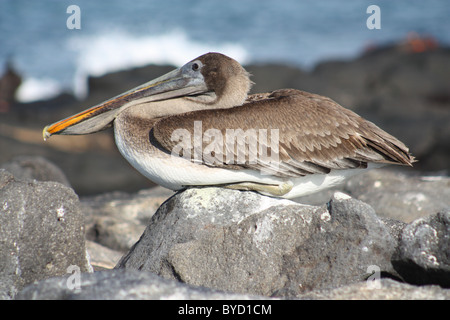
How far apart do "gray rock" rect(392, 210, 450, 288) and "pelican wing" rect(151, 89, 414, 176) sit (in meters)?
1.27

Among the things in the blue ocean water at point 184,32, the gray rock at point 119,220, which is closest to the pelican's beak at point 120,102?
the gray rock at point 119,220

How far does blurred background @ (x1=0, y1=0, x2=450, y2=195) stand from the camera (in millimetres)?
12492

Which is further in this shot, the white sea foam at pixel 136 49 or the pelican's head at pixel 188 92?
the white sea foam at pixel 136 49

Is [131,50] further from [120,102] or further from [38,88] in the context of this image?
[120,102]

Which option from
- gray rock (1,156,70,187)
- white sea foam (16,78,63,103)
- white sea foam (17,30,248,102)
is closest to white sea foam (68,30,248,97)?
white sea foam (17,30,248,102)

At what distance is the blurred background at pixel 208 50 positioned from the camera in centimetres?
1249

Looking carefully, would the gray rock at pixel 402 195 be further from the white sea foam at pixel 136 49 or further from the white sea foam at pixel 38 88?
the white sea foam at pixel 136 49

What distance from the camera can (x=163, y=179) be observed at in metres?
4.86

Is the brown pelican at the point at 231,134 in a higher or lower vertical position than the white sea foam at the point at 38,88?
higher

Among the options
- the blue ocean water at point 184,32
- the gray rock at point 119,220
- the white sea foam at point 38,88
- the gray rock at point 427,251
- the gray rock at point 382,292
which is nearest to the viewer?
the gray rock at point 382,292

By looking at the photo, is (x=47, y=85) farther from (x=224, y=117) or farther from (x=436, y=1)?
(x=436, y=1)

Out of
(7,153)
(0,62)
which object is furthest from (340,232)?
(0,62)

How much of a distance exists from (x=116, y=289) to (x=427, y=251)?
1996 mm

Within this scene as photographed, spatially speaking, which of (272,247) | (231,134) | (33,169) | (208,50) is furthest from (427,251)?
(208,50)
